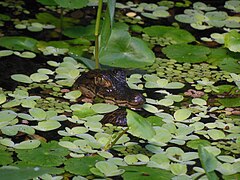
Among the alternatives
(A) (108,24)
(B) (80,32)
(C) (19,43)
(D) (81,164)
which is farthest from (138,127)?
(B) (80,32)

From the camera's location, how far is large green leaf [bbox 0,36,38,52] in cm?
391

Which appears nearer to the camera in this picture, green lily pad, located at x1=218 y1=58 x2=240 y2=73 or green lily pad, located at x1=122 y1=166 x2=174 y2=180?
green lily pad, located at x1=122 y1=166 x2=174 y2=180

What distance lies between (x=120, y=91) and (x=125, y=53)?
12.6 inches

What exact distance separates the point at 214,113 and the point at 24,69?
3.18 feet

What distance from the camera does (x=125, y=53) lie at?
145 inches

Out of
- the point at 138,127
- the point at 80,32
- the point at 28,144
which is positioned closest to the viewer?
the point at 138,127

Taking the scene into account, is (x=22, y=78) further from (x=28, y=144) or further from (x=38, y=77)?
(x=28, y=144)

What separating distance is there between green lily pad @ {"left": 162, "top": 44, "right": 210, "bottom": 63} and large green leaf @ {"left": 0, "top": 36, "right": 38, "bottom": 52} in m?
0.69

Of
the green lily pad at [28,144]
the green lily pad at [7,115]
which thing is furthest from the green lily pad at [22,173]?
the green lily pad at [7,115]

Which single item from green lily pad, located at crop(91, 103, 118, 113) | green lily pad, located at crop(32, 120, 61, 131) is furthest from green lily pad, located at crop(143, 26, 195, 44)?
green lily pad, located at crop(32, 120, 61, 131)

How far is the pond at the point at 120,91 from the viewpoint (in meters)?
2.86

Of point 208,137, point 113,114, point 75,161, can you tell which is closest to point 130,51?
point 113,114

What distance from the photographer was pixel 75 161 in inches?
112

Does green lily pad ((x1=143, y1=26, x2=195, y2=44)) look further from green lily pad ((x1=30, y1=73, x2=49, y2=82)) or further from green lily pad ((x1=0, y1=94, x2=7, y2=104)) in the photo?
green lily pad ((x1=0, y1=94, x2=7, y2=104))
